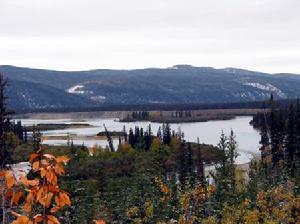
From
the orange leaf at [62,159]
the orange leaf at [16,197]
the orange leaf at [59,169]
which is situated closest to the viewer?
the orange leaf at [62,159]

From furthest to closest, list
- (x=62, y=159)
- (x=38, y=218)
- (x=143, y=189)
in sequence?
(x=143, y=189) → (x=38, y=218) → (x=62, y=159)

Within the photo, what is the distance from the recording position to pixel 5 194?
19.4 feet

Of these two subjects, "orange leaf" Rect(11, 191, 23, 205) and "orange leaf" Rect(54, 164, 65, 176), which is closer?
"orange leaf" Rect(54, 164, 65, 176)

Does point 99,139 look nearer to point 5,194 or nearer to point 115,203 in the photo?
point 115,203

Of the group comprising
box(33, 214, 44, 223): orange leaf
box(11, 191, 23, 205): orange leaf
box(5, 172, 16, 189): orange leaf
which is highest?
box(5, 172, 16, 189): orange leaf

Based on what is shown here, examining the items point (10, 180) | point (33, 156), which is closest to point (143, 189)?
point (10, 180)

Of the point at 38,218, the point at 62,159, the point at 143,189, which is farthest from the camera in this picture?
the point at 143,189

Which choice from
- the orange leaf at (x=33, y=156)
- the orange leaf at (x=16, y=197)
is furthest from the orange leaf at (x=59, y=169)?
the orange leaf at (x=16, y=197)

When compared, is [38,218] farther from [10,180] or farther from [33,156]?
[33,156]

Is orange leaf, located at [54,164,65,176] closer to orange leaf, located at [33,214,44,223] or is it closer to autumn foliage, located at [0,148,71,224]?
autumn foliage, located at [0,148,71,224]

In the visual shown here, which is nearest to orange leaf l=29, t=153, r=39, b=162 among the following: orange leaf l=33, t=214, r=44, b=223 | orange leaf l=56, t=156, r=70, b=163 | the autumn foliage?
the autumn foliage

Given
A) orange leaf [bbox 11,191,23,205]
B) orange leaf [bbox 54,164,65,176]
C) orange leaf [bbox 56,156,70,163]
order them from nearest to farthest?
1. orange leaf [bbox 56,156,70,163]
2. orange leaf [bbox 54,164,65,176]
3. orange leaf [bbox 11,191,23,205]

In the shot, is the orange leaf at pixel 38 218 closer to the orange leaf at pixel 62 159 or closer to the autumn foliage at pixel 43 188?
the autumn foliage at pixel 43 188

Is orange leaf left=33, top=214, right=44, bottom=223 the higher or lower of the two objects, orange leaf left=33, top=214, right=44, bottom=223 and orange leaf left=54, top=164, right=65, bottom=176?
the lower
